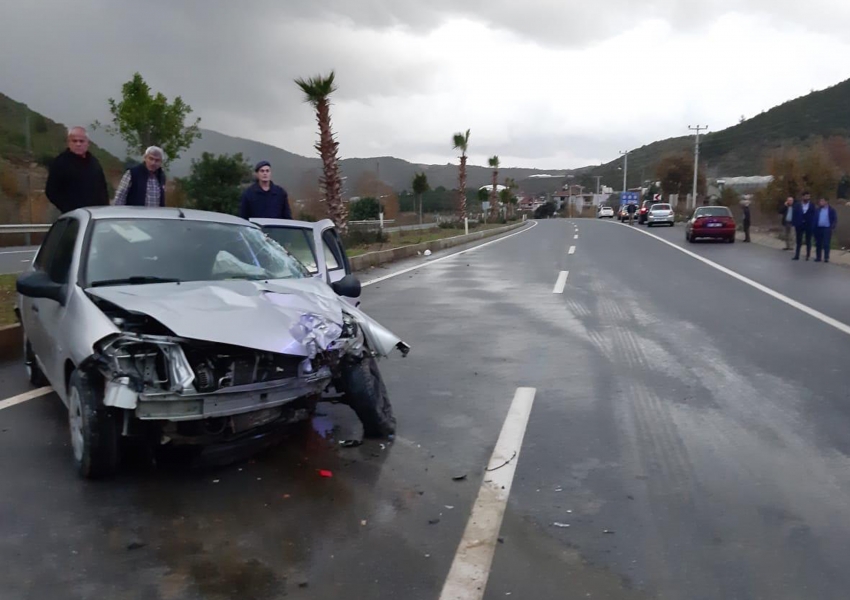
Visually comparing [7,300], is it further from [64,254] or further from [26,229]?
[26,229]

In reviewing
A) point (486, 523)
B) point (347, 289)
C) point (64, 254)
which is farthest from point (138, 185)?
point (486, 523)

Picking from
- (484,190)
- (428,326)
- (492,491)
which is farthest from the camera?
(484,190)

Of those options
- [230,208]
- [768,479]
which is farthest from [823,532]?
[230,208]

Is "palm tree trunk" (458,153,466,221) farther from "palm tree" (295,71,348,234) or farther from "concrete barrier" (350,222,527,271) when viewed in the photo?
"palm tree" (295,71,348,234)

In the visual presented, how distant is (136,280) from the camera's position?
528cm

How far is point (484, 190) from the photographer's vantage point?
80250 mm

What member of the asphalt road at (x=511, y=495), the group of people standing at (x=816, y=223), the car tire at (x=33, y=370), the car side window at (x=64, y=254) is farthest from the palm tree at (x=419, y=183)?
A: the car side window at (x=64, y=254)

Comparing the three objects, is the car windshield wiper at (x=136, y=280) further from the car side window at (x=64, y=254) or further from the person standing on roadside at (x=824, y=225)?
the person standing on roadside at (x=824, y=225)

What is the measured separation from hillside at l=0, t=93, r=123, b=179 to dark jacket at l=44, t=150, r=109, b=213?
39.3 m

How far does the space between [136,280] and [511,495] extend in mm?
2860

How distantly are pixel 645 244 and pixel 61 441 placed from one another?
2563 cm

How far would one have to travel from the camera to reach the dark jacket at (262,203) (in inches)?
369

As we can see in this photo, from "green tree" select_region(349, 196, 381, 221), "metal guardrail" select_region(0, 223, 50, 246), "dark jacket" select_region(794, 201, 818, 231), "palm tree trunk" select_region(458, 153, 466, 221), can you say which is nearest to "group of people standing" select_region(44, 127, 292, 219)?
"dark jacket" select_region(794, 201, 818, 231)

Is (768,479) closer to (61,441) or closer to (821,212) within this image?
(61,441)
